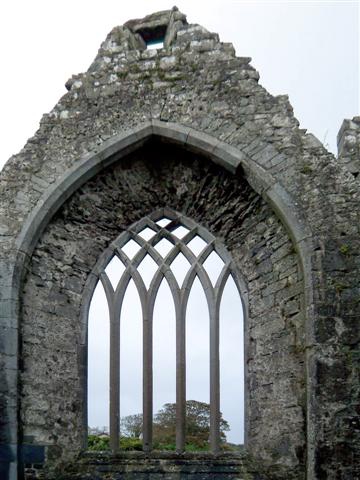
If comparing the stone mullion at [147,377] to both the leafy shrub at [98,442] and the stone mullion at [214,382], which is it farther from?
the stone mullion at [214,382]

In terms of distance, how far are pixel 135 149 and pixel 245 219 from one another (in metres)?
1.42

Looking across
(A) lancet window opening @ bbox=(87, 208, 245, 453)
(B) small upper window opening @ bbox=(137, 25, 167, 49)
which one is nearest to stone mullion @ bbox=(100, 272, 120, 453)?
(A) lancet window opening @ bbox=(87, 208, 245, 453)

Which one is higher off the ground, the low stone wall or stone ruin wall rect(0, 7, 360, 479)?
stone ruin wall rect(0, 7, 360, 479)

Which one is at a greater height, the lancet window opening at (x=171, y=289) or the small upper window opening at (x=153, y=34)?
the small upper window opening at (x=153, y=34)

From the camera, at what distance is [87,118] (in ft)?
23.7

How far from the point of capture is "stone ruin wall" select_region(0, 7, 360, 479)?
589 centimetres

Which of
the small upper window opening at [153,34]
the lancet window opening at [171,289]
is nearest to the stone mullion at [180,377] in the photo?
the lancet window opening at [171,289]

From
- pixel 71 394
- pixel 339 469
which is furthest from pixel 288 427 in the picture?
pixel 71 394

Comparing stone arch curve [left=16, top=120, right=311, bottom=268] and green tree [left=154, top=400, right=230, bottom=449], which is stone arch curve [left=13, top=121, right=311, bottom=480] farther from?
green tree [left=154, top=400, right=230, bottom=449]

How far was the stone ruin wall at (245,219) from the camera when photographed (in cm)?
589

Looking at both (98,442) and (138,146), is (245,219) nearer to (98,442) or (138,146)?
(138,146)

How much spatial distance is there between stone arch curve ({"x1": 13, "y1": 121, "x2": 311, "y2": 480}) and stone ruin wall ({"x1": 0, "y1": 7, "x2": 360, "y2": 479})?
78mm

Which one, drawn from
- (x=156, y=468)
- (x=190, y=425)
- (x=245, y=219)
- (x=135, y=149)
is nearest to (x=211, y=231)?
(x=245, y=219)

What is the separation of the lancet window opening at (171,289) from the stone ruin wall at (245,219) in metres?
0.16
